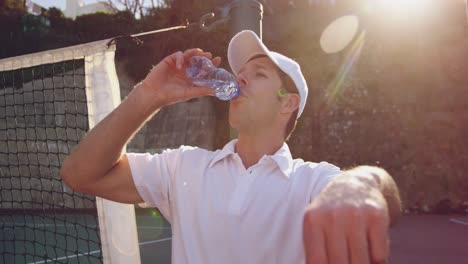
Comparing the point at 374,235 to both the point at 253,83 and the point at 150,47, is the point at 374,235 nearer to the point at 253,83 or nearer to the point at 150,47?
the point at 253,83

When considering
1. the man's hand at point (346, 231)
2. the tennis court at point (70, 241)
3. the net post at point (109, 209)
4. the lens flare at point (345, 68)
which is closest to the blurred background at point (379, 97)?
the lens flare at point (345, 68)

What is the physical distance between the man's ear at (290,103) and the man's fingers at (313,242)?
157cm

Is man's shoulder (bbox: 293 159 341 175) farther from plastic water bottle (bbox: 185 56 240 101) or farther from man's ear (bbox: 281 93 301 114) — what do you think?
plastic water bottle (bbox: 185 56 240 101)

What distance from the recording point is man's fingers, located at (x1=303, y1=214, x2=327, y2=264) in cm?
76

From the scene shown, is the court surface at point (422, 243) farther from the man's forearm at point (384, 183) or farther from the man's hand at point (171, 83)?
the man's forearm at point (384, 183)

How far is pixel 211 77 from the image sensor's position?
7.75ft

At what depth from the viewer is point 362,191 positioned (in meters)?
0.95

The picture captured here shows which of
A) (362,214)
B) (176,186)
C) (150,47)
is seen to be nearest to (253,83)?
(176,186)

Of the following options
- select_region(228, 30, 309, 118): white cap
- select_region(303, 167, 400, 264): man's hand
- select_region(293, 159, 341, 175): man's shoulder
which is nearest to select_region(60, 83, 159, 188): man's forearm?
select_region(228, 30, 309, 118): white cap

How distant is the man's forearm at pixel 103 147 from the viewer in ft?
7.01

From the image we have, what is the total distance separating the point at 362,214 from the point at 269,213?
1.14 meters

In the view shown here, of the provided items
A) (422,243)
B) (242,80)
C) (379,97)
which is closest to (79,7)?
(379,97)

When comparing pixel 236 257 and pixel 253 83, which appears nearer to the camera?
pixel 236 257

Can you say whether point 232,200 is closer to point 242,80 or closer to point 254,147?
point 254,147
